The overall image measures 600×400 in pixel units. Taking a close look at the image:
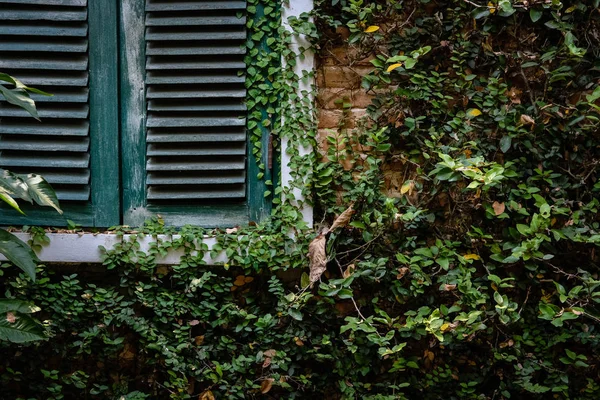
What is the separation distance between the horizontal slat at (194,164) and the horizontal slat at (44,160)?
13.5 inches

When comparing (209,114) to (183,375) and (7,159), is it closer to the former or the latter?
(7,159)

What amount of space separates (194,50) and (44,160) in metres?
0.94

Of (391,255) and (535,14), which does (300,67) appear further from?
(535,14)

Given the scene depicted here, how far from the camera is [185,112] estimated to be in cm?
304

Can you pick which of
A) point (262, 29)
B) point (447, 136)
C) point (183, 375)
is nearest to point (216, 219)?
point (183, 375)

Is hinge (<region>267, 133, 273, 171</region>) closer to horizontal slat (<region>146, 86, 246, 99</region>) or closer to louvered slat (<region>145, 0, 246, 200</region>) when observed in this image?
louvered slat (<region>145, 0, 246, 200</region>)

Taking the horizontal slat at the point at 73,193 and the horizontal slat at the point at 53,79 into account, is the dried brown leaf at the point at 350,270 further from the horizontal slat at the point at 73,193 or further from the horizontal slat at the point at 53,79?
the horizontal slat at the point at 53,79

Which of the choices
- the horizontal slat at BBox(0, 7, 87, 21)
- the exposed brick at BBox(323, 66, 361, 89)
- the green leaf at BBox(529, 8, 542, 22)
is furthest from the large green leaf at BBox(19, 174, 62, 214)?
the green leaf at BBox(529, 8, 542, 22)

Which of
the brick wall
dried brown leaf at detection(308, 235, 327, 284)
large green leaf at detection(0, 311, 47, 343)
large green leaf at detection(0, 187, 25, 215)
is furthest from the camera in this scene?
the brick wall

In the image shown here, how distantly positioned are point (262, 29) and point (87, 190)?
119 centimetres

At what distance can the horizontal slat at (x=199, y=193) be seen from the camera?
3.03 m

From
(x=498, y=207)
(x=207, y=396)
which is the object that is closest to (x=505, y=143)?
(x=498, y=207)

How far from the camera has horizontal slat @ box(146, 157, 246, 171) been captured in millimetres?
3018

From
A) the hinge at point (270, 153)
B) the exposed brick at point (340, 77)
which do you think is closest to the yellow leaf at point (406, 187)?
the exposed brick at point (340, 77)
